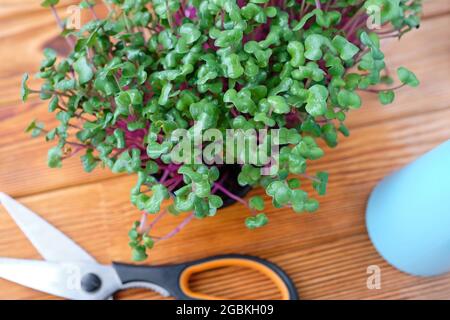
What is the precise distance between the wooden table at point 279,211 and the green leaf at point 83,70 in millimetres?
206

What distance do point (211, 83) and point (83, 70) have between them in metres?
0.12

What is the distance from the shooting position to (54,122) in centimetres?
67

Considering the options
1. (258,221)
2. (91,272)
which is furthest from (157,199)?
(91,272)

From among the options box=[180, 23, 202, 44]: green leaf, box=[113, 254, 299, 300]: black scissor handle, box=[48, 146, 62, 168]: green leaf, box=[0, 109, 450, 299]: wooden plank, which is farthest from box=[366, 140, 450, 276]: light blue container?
box=[48, 146, 62, 168]: green leaf

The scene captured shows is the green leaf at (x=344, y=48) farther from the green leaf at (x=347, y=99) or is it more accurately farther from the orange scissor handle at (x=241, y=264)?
the orange scissor handle at (x=241, y=264)

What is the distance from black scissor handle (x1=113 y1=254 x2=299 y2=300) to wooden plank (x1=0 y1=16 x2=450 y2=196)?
134 millimetres

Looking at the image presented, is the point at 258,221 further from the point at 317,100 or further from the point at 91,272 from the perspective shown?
the point at 91,272

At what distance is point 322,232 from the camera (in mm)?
640

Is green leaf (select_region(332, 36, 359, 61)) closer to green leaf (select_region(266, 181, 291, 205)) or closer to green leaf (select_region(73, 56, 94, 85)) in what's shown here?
green leaf (select_region(266, 181, 291, 205))

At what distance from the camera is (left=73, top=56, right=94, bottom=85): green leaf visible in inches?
18.4

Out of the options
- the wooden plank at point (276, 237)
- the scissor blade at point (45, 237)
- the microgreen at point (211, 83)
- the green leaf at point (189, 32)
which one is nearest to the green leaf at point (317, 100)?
the microgreen at point (211, 83)

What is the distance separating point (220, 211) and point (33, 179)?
0.80ft
